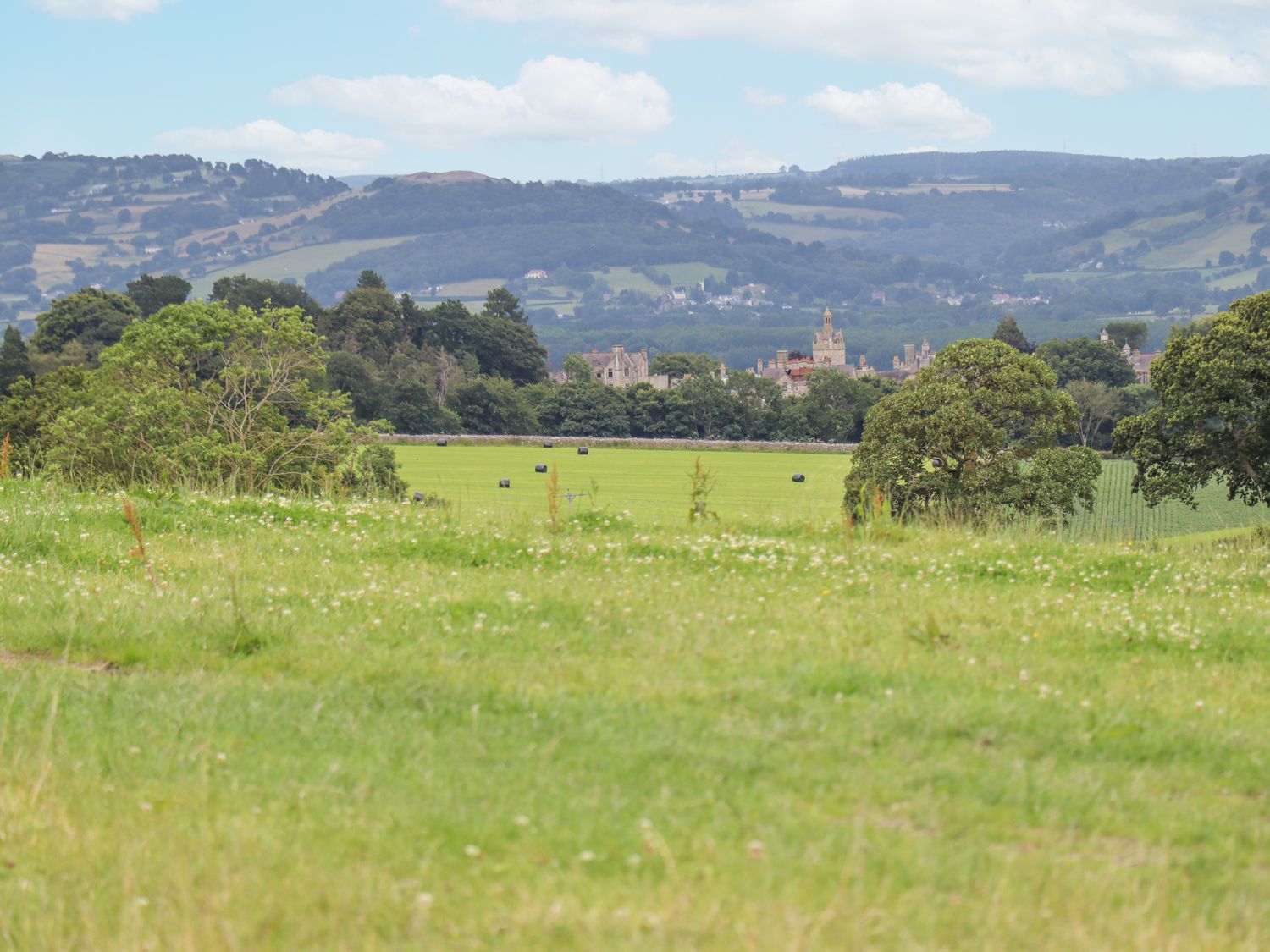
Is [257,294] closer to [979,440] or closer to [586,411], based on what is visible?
[586,411]

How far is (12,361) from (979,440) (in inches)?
3555

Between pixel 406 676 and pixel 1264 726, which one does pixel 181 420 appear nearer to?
pixel 406 676

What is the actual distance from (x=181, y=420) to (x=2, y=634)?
31561 mm

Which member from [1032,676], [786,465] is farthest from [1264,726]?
[786,465]

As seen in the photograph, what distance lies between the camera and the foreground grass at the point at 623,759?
4.85 m

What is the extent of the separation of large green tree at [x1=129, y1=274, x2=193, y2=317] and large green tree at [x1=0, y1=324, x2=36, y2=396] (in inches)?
1203

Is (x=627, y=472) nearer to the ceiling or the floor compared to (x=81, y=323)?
nearer to the floor

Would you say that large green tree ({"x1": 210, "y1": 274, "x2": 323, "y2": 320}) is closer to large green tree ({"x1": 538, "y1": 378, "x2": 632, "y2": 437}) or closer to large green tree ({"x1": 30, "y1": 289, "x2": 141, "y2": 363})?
large green tree ({"x1": 30, "y1": 289, "x2": 141, "y2": 363})

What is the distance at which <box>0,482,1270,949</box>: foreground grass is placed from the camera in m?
4.85

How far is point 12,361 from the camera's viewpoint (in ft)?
361

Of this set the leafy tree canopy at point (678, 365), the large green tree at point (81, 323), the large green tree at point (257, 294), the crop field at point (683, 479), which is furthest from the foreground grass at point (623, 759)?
the leafy tree canopy at point (678, 365)

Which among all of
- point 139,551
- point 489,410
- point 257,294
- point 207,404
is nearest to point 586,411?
point 489,410

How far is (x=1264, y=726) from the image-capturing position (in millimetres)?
7242

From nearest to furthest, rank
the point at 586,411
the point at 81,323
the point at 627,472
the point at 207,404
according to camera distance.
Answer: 1. the point at 207,404
2. the point at 627,472
3. the point at 81,323
4. the point at 586,411
